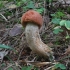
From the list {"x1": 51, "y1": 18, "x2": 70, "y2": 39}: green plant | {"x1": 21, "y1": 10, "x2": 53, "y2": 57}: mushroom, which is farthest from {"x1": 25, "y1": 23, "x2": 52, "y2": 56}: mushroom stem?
{"x1": 51, "y1": 18, "x2": 70, "y2": 39}: green plant

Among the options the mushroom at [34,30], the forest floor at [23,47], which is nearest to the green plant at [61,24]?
the forest floor at [23,47]

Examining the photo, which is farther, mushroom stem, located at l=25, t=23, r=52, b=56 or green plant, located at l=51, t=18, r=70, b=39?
green plant, located at l=51, t=18, r=70, b=39

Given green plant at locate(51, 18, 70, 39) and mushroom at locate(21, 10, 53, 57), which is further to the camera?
green plant at locate(51, 18, 70, 39)

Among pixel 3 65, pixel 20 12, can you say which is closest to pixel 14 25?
pixel 20 12

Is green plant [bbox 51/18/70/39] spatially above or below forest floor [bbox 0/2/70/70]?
above

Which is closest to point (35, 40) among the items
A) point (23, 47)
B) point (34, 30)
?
point (34, 30)

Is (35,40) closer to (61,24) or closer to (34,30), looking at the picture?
(34,30)

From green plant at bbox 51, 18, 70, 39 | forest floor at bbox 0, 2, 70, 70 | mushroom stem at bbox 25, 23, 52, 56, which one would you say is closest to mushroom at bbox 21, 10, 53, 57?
mushroom stem at bbox 25, 23, 52, 56

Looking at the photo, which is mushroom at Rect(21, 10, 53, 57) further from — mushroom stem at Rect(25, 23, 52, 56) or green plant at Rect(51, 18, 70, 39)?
green plant at Rect(51, 18, 70, 39)
